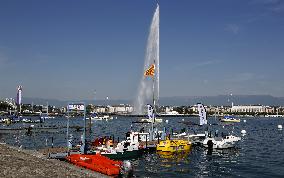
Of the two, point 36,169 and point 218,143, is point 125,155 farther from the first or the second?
point 218,143

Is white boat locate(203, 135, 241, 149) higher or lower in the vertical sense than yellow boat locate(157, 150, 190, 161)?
higher

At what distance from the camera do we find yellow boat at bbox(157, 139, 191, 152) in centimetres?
5984

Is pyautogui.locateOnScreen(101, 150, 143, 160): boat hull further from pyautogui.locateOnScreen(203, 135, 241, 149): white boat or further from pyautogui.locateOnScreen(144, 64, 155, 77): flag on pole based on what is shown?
pyautogui.locateOnScreen(203, 135, 241, 149): white boat

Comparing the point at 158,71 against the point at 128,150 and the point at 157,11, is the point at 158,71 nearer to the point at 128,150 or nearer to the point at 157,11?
the point at 157,11

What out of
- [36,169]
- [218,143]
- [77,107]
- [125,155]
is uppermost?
[77,107]

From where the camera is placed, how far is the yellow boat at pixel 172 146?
Result: 59.8 m

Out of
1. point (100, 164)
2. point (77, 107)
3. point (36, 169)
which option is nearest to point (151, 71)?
point (77, 107)

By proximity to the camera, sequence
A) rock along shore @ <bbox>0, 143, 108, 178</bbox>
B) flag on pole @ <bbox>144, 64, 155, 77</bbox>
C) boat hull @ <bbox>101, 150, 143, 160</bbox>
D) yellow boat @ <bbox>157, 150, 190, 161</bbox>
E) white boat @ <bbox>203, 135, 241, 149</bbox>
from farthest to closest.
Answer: white boat @ <bbox>203, 135, 241, 149</bbox> < flag on pole @ <bbox>144, 64, 155, 77</bbox> < yellow boat @ <bbox>157, 150, 190, 161</bbox> < boat hull @ <bbox>101, 150, 143, 160</bbox> < rock along shore @ <bbox>0, 143, 108, 178</bbox>

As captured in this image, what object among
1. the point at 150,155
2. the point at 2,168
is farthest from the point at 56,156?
the point at 150,155

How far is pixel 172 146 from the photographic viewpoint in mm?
60719

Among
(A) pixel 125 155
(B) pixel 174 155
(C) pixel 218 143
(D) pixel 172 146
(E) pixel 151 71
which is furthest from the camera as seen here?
(C) pixel 218 143

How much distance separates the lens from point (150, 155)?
191ft

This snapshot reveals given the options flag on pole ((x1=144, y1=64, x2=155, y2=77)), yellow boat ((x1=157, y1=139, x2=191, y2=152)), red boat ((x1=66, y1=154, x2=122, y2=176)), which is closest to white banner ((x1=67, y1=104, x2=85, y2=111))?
red boat ((x1=66, y1=154, x2=122, y2=176))

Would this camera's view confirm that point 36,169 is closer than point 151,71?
Yes
